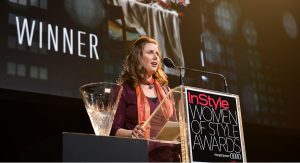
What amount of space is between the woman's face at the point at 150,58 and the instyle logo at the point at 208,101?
0.63 meters

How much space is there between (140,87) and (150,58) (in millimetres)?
165

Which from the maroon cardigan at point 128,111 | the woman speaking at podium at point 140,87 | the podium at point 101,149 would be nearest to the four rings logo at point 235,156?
the podium at point 101,149

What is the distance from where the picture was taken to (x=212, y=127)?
5.04ft

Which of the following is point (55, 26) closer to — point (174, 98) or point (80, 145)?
point (174, 98)

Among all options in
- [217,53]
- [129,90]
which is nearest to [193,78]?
[217,53]

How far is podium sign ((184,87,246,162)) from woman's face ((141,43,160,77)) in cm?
62

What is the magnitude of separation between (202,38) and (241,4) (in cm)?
66

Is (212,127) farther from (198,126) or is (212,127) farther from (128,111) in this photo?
(128,111)

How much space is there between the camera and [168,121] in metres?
1.47

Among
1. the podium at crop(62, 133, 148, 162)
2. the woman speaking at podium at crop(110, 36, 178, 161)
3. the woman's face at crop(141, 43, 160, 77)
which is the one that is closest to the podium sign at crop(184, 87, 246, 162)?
the podium at crop(62, 133, 148, 162)

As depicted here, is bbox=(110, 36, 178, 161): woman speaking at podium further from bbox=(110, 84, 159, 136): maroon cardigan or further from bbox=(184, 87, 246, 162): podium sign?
bbox=(184, 87, 246, 162): podium sign

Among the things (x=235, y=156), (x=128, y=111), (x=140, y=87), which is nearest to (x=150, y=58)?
(x=140, y=87)

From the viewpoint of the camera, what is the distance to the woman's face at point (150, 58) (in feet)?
7.18

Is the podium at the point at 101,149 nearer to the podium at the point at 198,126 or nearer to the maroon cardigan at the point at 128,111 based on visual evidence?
the podium at the point at 198,126
